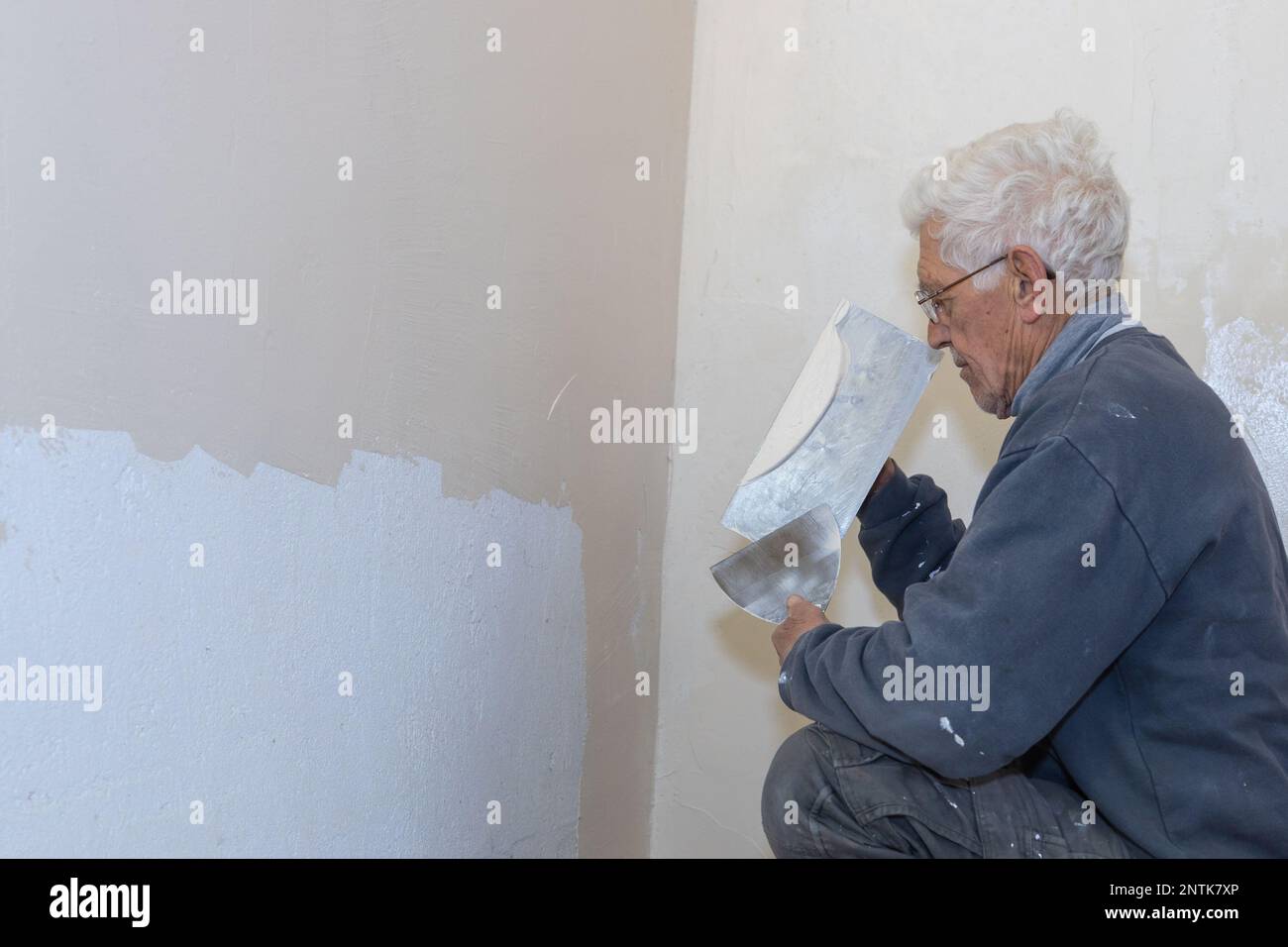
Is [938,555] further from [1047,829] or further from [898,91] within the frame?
[898,91]

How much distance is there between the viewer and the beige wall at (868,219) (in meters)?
2.15

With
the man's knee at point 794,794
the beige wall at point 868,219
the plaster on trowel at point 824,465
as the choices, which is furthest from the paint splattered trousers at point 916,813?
the beige wall at point 868,219

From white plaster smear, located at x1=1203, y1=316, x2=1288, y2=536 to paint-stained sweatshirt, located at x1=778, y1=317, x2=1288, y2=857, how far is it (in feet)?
2.44

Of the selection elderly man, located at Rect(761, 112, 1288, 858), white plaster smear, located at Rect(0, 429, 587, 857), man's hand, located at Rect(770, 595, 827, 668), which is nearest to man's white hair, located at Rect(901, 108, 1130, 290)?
elderly man, located at Rect(761, 112, 1288, 858)

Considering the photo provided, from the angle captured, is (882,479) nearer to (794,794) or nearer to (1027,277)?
(1027,277)

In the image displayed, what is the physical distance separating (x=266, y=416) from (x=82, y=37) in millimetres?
414

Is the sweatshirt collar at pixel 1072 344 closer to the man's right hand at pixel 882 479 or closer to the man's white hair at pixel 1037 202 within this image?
the man's white hair at pixel 1037 202

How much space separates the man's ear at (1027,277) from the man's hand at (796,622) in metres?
0.49

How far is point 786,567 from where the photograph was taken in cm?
175

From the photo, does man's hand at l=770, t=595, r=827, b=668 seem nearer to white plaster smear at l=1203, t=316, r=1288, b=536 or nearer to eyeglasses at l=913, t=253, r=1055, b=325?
eyeglasses at l=913, t=253, r=1055, b=325

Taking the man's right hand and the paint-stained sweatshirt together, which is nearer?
the paint-stained sweatshirt

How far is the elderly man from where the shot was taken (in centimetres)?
135
